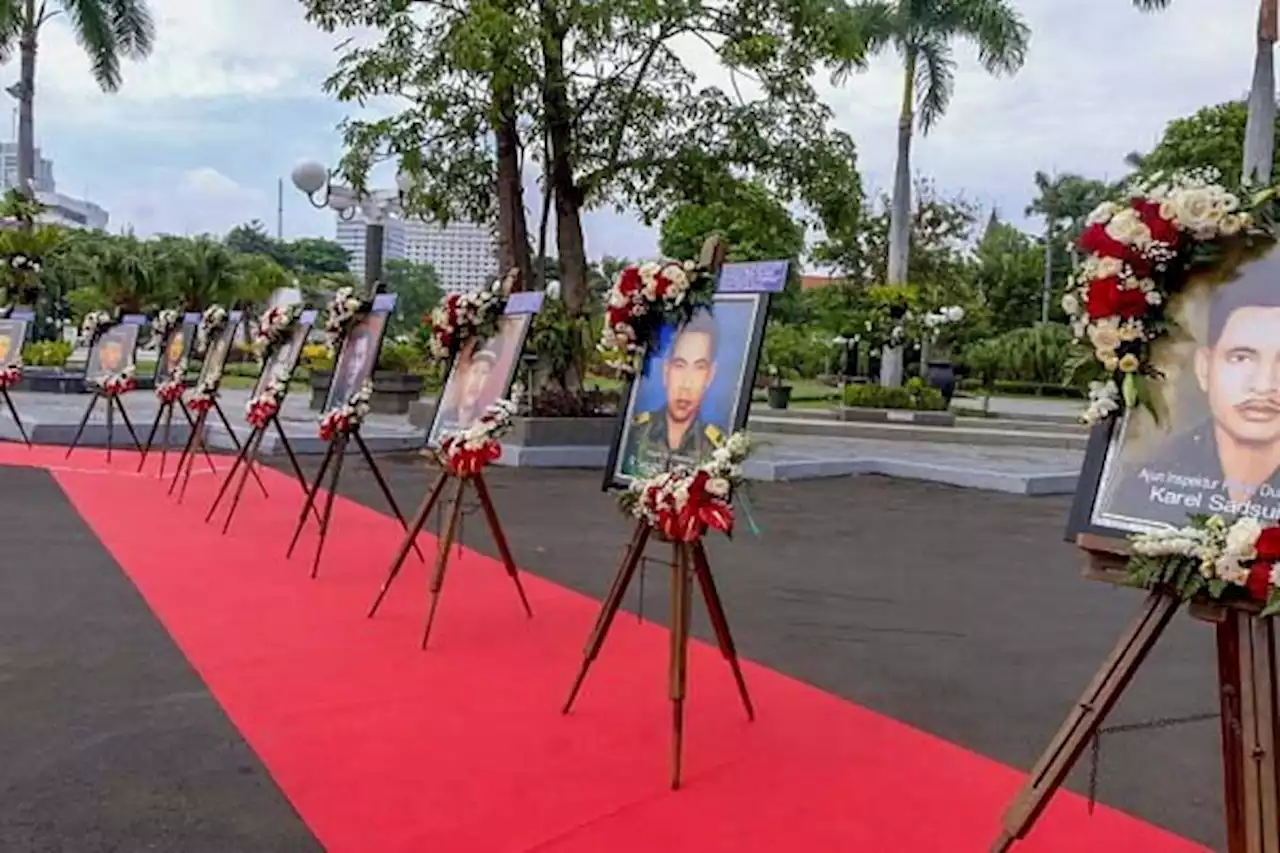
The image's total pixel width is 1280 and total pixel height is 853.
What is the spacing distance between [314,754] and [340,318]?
337 centimetres

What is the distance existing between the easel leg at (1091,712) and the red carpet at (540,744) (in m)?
0.35

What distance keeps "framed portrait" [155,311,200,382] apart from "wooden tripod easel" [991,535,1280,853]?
8.29 metres

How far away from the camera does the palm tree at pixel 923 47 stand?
18.3 metres

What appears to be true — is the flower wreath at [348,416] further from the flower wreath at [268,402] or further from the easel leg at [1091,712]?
the easel leg at [1091,712]

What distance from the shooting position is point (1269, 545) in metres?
2.04

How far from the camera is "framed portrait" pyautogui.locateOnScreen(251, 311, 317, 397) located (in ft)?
23.0

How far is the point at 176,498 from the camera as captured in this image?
25.4ft

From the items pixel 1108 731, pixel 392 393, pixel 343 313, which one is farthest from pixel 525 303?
pixel 392 393

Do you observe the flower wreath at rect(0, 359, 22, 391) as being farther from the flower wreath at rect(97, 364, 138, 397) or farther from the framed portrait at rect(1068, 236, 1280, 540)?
the framed portrait at rect(1068, 236, 1280, 540)

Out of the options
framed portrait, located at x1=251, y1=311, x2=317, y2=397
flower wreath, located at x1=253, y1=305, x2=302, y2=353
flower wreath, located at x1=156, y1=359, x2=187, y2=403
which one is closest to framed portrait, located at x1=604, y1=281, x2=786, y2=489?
framed portrait, located at x1=251, y1=311, x2=317, y2=397

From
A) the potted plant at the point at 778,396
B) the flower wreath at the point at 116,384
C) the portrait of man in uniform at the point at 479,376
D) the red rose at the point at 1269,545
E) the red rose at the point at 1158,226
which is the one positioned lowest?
the potted plant at the point at 778,396

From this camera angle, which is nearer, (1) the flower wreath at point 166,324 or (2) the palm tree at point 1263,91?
(1) the flower wreath at point 166,324

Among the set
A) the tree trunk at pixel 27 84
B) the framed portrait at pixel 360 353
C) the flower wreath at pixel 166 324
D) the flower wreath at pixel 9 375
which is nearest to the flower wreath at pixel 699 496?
the framed portrait at pixel 360 353

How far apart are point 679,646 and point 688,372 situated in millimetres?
871
